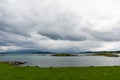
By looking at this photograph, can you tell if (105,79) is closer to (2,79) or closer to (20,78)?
(20,78)

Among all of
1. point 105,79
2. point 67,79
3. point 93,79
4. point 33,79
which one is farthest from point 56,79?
point 105,79

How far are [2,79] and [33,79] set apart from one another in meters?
4.33

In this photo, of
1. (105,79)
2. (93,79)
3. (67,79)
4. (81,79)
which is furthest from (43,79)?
(105,79)

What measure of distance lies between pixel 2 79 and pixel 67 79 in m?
9.10

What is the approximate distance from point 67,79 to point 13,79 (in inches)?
297

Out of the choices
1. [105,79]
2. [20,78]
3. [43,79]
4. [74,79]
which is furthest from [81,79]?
[20,78]

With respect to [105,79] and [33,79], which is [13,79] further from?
[105,79]

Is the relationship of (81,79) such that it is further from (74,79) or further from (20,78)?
(20,78)

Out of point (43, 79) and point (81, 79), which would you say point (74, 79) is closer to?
point (81, 79)

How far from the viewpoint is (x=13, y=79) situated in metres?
27.3

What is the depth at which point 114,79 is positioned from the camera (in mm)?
27531

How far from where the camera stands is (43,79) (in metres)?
27.6

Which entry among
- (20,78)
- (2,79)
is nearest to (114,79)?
(20,78)

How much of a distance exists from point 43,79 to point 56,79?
6.08 feet
